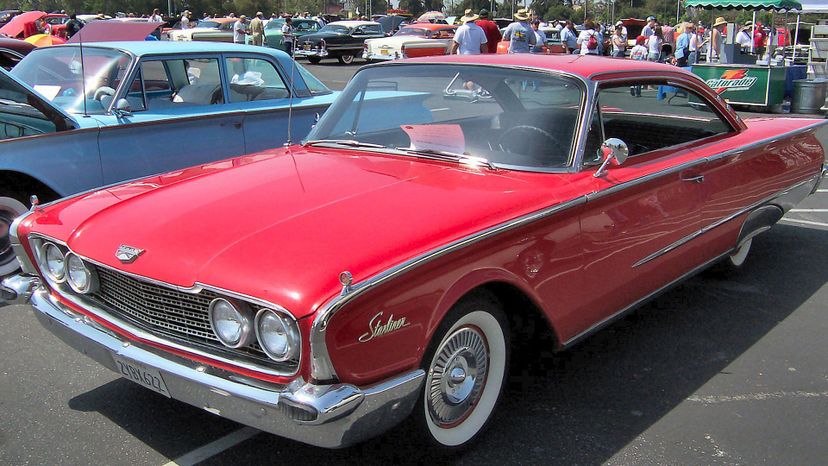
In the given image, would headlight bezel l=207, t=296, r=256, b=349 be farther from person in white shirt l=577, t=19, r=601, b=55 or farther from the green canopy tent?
person in white shirt l=577, t=19, r=601, b=55

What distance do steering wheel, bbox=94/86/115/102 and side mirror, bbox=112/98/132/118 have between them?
0.08 m

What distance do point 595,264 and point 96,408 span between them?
232cm

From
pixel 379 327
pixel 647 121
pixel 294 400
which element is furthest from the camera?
pixel 647 121


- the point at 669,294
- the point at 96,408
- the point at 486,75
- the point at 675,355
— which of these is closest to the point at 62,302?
the point at 96,408

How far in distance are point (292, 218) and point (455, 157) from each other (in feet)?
3.32

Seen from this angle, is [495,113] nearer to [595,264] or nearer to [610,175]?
[610,175]

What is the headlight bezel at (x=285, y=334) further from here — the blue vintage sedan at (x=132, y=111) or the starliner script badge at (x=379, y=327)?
the blue vintage sedan at (x=132, y=111)

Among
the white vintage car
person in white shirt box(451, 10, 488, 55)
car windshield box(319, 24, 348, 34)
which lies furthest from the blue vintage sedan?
car windshield box(319, 24, 348, 34)

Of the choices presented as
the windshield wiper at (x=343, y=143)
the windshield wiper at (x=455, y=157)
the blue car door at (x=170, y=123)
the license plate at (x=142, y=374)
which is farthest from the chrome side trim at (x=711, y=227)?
the blue car door at (x=170, y=123)

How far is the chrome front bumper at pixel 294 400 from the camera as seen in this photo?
242cm

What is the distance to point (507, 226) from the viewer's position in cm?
300

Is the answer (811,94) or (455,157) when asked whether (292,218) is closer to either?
(455,157)

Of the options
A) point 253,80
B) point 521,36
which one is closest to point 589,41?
point 521,36

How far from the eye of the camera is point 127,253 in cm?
287
